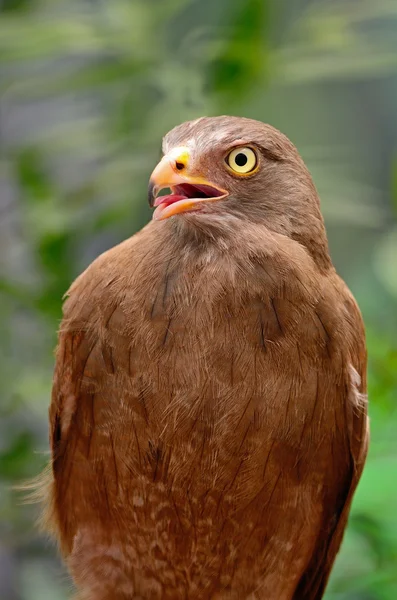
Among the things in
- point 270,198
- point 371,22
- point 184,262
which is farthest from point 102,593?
point 371,22

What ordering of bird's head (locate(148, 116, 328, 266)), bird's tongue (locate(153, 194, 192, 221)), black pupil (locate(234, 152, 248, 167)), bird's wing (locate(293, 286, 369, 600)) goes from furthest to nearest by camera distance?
bird's wing (locate(293, 286, 369, 600)), black pupil (locate(234, 152, 248, 167)), bird's head (locate(148, 116, 328, 266)), bird's tongue (locate(153, 194, 192, 221))

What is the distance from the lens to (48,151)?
3.69 metres

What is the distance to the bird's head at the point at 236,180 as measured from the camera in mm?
2205

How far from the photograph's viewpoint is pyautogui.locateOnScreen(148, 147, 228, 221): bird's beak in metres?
2.13

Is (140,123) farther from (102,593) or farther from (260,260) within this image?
(102,593)

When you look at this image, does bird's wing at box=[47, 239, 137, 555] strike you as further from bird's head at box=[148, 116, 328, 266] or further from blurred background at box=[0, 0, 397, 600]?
blurred background at box=[0, 0, 397, 600]

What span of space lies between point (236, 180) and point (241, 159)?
6 centimetres

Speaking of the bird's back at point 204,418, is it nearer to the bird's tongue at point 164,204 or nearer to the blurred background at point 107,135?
the bird's tongue at point 164,204

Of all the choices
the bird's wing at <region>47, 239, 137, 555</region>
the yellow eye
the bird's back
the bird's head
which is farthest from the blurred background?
the yellow eye

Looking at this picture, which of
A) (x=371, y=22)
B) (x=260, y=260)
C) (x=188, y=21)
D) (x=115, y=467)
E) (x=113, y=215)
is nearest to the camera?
(x=260, y=260)

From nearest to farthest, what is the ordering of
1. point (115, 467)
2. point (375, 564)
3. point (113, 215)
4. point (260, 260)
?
point (260, 260)
point (115, 467)
point (375, 564)
point (113, 215)

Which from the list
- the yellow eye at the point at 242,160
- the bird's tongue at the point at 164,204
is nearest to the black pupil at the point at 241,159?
the yellow eye at the point at 242,160

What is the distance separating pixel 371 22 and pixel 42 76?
225cm

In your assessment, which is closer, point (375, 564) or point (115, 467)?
point (115, 467)
